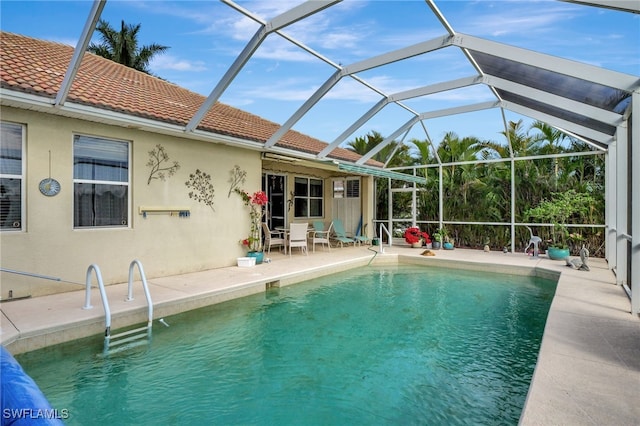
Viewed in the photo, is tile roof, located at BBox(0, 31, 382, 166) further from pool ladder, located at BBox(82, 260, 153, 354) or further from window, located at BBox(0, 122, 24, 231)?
pool ladder, located at BBox(82, 260, 153, 354)

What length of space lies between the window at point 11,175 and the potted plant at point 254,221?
14.4ft

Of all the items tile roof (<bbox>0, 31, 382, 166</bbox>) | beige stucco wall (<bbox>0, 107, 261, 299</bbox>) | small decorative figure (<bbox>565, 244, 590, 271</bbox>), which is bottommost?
small decorative figure (<bbox>565, 244, 590, 271</bbox>)

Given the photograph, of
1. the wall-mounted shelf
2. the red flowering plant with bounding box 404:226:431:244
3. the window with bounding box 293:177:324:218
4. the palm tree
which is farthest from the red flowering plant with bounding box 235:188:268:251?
the palm tree

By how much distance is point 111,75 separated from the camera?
907cm

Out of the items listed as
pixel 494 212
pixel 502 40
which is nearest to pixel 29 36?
pixel 502 40

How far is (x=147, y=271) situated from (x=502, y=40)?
8.30 meters

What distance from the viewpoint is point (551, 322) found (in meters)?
4.72

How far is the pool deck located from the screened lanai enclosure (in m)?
0.82

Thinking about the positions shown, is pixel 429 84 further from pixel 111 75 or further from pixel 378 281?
pixel 111 75

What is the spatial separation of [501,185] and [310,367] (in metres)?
11.6

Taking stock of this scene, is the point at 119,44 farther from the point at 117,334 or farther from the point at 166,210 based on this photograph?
the point at 117,334

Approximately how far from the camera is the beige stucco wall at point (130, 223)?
225 inches

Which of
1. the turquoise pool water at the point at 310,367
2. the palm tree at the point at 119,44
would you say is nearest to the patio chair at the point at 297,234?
the turquoise pool water at the point at 310,367

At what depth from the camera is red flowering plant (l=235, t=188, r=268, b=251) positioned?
364 inches
